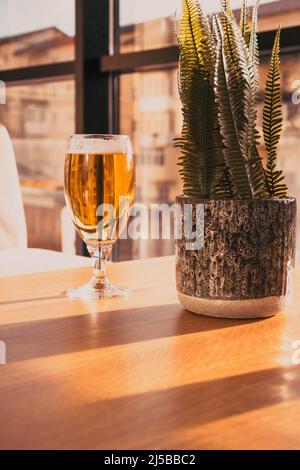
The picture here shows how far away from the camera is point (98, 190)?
0.76 meters

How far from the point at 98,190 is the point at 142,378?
1.12ft

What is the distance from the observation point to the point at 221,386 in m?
0.45

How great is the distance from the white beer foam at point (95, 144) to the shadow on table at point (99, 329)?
0.20m

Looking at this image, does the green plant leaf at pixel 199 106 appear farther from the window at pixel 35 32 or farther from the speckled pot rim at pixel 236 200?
the window at pixel 35 32

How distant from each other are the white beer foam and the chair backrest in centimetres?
109

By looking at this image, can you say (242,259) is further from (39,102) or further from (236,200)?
(39,102)

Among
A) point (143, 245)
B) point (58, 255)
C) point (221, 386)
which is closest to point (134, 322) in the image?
point (221, 386)

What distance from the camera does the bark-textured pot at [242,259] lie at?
0.65 m

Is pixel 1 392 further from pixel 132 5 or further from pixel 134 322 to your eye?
pixel 132 5

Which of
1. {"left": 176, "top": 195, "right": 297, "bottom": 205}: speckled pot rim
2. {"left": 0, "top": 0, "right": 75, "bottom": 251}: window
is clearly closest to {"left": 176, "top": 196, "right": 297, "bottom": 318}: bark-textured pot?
{"left": 176, "top": 195, "right": 297, "bottom": 205}: speckled pot rim

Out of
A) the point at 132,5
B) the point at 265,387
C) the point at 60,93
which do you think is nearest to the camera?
the point at 265,387

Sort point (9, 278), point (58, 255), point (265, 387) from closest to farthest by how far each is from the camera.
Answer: point (265, 387), point (9, 278), point (58, 255)

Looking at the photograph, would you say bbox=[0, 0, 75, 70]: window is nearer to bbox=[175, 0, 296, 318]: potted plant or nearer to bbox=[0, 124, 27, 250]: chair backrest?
bbox=[0, 124, 27, 250]: chair backrest

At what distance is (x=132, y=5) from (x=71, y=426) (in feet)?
8.63
